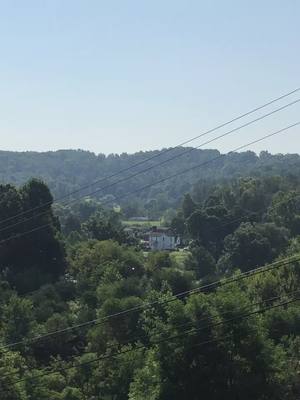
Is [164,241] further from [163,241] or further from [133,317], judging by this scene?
[133,317]

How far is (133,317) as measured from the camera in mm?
29500

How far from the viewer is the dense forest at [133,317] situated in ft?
64.8

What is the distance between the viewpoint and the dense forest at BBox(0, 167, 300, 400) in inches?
778

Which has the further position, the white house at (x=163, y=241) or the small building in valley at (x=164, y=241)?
the small building in valley at (x=164, y=241)

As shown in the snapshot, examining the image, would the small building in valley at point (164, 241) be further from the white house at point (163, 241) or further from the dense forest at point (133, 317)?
the dense forest at point (133, 317)

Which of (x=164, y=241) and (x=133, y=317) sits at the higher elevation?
(x=164, y=241)

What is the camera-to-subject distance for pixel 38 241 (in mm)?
41812

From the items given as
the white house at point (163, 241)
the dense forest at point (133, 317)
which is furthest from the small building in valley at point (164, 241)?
the dense forest at point (133, 317)

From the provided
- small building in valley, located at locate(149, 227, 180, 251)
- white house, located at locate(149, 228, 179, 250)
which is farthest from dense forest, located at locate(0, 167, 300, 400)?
small building in valley, located at locate(149, 227, 180, 251)

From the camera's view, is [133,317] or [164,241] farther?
[164,241]

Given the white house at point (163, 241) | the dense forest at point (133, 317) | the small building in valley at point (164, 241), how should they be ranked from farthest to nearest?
1. the small building in valley at point (164, 241)
2. the white house at point (163, 241)
3. the dense forest at point (133, 317)

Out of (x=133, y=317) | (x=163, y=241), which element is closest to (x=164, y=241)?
(x=163, y=241)

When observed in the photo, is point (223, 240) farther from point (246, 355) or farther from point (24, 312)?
point (246, 355)

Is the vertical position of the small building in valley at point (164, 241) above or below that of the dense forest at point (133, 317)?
above
